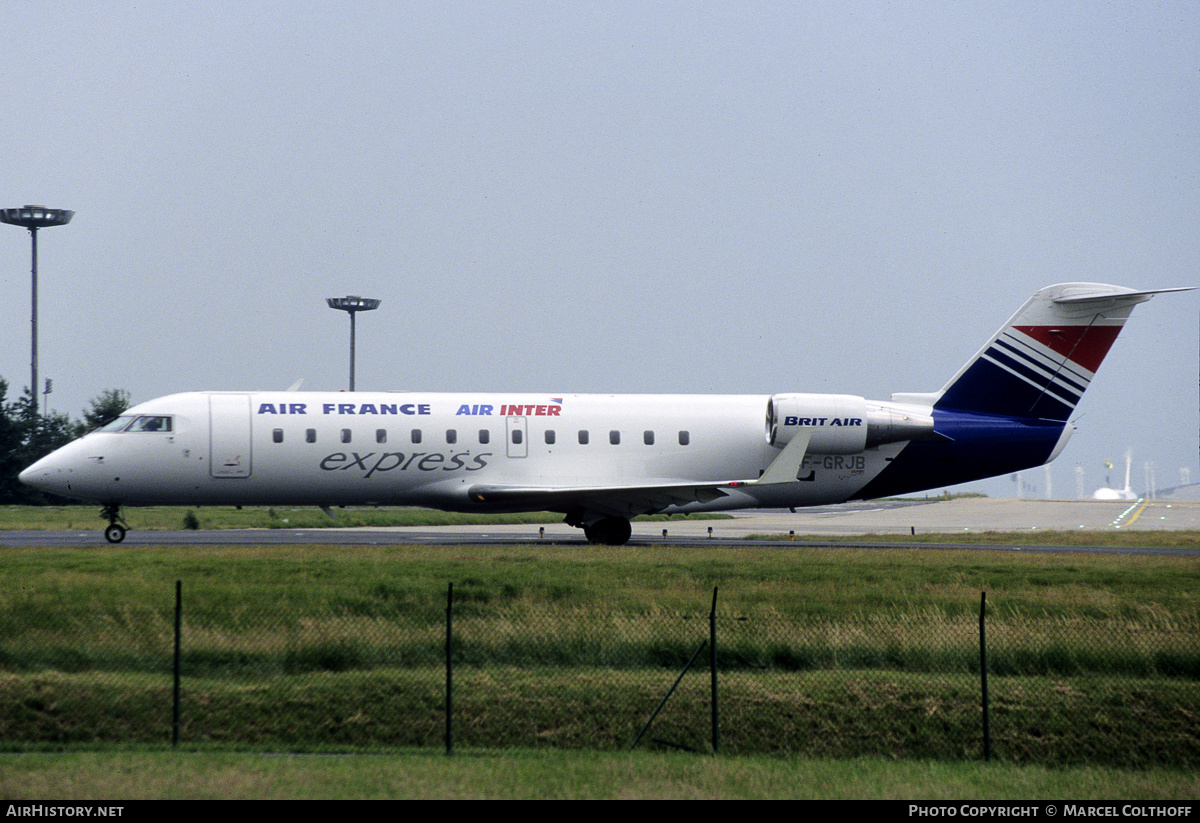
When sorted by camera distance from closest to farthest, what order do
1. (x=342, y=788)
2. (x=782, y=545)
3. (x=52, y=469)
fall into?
(x=342, y=788) → (x=52, y=469) → (x=782, y=545)

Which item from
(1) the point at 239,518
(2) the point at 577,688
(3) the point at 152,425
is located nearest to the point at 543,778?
(2) the point at 577,688

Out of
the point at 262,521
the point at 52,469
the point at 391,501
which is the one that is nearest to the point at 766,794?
the point at 391,501

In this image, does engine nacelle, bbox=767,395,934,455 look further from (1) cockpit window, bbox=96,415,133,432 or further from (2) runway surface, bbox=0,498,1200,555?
(1) cockpit window, bbox=96,415,133,432

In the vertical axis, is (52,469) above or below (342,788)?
above

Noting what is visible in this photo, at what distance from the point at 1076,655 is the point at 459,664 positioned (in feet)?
28.1

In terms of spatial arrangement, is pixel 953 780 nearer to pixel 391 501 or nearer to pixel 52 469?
pixel 391 501

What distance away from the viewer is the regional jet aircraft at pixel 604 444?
97.5 feet

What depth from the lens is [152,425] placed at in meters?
29.7

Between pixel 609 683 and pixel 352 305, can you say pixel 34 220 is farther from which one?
pixel 609 683

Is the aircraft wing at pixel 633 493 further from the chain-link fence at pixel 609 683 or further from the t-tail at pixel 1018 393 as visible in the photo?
the chain-link fence at pixel 609 683

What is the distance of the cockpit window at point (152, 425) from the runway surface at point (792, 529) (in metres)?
3.01

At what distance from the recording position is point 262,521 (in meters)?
44.2

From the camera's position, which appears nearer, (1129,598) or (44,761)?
(44,761)

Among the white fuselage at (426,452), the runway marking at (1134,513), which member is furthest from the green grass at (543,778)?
the runway marking at (1134,513)
